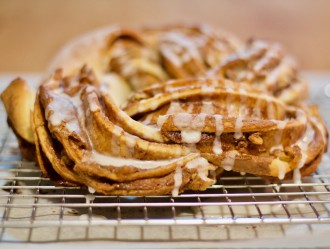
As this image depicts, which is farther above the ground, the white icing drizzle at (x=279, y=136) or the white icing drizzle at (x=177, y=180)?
the white icing drizzle at (x=279, y=136)

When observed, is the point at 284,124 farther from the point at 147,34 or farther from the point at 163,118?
the point at 147,34

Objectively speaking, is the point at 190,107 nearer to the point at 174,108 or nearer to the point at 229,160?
the point at 174,108

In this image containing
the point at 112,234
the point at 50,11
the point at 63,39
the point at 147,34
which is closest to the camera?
the point at 112,234

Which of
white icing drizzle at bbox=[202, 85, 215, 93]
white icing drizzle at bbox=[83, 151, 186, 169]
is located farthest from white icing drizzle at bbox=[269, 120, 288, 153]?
white icing drizzle at bbox=[83, 151, 186, 169]

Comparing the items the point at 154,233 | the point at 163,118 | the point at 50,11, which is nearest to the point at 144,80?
the point at 163,118

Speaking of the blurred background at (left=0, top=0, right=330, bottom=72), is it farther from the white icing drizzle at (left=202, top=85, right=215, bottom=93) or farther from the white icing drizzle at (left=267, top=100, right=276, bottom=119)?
the white icing drizzle at (left=202, top=85, right=215, bottom=93)

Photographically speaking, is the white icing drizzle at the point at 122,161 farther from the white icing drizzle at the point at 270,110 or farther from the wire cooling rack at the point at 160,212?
the white icing drizzle at the point at 270,110

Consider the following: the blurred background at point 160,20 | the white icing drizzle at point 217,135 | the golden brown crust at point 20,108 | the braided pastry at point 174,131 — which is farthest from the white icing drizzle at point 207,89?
the blurred background at point 160,20
